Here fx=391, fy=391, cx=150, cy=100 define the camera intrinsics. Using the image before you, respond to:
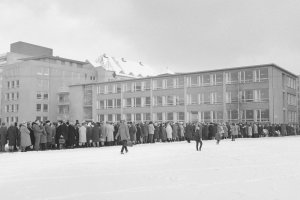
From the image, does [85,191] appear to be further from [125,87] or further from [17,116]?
[17,116]

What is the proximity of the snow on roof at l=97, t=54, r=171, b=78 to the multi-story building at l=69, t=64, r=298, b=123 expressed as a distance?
2622 cm

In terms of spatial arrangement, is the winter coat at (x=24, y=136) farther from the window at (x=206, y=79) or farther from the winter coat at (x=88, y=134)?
the window at (x=206, y=79)

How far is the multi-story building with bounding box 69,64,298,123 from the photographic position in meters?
51.0

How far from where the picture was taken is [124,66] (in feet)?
338

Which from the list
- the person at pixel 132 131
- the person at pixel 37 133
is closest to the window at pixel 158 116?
the person at pixel 132 131

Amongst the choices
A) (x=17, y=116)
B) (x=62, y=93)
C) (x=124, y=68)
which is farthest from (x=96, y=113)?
(x=124, y=68)

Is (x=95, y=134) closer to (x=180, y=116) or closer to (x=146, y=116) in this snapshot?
(x=180, y=116)

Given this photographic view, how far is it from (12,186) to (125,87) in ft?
194

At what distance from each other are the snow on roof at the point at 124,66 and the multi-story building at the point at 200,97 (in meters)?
26.2

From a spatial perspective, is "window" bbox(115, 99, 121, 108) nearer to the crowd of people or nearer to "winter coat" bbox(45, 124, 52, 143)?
the crowd of people

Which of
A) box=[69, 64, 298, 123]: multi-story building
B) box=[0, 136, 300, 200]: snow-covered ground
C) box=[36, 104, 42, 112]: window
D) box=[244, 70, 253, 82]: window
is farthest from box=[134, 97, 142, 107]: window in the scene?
box=[0, 136, 300, 200]: snow-covered ground

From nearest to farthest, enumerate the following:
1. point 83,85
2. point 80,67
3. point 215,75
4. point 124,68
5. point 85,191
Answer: point 85,191
point 215,75
point 83,85
point 80,67
point 124,68

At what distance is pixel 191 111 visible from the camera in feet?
191

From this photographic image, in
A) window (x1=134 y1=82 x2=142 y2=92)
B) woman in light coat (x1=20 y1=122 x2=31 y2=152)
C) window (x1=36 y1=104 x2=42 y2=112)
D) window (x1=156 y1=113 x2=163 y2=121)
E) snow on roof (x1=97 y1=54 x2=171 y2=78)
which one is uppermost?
snow on roof (x1=97 y1=54 x2=171 y2=78)
